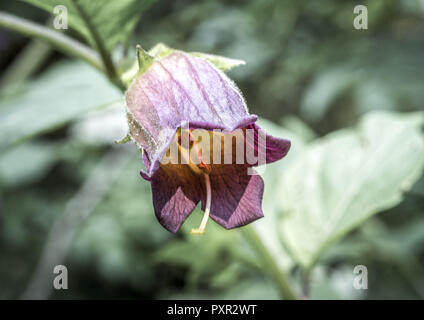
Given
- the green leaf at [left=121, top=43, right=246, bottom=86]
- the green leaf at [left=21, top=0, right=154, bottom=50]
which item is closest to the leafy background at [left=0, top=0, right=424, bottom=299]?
the green leaf at [left=21, top=0, right=154, bottom=50]

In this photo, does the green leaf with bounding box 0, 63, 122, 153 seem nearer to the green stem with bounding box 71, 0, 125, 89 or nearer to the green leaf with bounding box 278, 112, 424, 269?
the green stem with bounding box 71, 0, 125, 89

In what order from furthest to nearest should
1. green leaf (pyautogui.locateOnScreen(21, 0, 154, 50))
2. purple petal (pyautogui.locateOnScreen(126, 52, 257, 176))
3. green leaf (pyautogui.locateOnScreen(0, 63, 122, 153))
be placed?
1. green leaf (pyautogui.locateOnScreen(0, 63, 122, 153))
2. green leaf (pyautogui.locateOnScreen(21, 0, 154, 50))
3. purple petal (pyautogui.locateOnScreen(126, 52, 257, 176))

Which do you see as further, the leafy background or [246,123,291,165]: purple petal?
the leafy background

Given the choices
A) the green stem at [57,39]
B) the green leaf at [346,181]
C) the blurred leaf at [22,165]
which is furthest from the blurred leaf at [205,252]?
the blurred leaf at [22,165]

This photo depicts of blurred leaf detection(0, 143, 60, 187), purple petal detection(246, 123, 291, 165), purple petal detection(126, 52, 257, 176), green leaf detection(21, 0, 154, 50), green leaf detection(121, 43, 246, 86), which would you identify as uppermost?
blurred leaf detection(0, 143, 60, 187)

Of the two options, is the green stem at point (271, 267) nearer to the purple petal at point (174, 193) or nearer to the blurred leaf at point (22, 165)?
the purple petal at point (174, 193)

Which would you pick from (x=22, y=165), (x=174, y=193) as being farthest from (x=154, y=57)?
(x=22, y=165)
